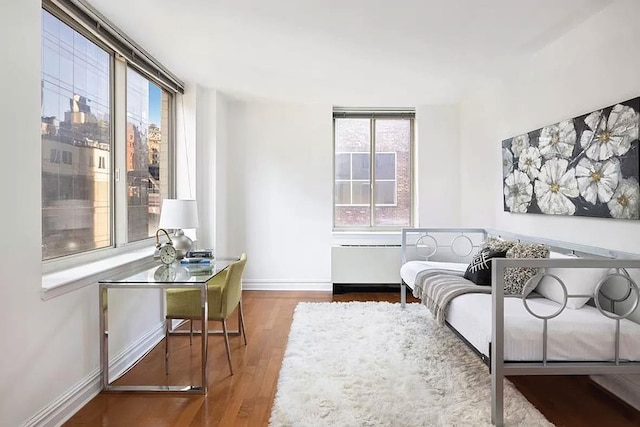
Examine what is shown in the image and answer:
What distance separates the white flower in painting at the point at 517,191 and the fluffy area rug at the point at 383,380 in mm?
1259

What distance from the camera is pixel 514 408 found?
2.26m

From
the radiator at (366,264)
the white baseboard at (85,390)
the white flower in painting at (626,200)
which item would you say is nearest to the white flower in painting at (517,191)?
the white flower in painting at (626,200)

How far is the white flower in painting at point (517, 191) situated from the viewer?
138 inches

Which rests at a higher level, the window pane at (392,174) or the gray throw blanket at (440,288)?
the window pane at (392,174)

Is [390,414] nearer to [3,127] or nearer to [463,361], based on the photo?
[463,361]

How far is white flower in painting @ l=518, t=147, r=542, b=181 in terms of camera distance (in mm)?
3320

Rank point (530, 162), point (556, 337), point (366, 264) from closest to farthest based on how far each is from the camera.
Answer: point (556, 337), point (530, 162), point (366, 264)

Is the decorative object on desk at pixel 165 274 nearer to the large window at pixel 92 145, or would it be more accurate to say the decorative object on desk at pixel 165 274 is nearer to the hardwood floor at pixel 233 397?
the large window at pixel 92 145

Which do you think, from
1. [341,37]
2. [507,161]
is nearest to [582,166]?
[507,161]

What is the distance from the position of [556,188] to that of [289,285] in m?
3.28

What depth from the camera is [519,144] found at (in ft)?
11.8

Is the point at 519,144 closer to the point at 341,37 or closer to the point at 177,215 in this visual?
the point at 341,37

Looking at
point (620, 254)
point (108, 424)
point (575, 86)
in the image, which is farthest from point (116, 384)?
point (575, 86)

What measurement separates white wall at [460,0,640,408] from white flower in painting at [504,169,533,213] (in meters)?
0.11
